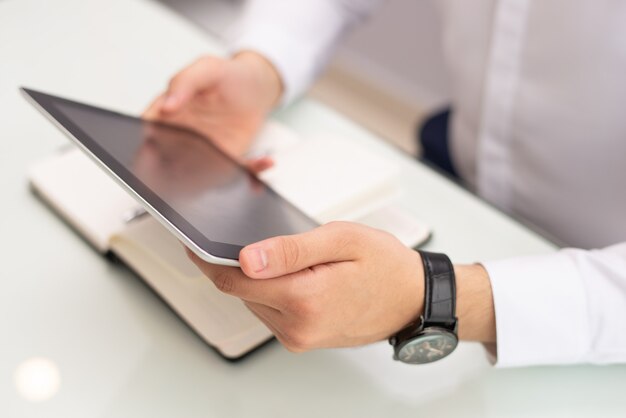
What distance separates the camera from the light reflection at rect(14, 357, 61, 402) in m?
0.58

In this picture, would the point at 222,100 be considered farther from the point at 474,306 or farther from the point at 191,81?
the point at 474,306

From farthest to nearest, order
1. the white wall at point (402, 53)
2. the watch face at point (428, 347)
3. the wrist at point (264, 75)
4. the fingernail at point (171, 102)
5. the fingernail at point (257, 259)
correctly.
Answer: the white wall at point (402, 53), the wrist at point (264, 75), the fingernail at point (171, 102), the watch face at point (428, 347), the fingernail at point (257, 259)

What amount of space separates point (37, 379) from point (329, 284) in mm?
284

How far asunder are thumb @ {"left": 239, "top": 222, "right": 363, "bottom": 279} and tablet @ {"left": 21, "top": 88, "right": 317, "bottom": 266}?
15mm

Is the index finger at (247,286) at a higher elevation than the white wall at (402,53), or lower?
higher

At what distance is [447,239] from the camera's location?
0.77 metres

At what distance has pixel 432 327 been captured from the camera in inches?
23.2

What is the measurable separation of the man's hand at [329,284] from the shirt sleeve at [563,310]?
10 cm

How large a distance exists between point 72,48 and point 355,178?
0.57m

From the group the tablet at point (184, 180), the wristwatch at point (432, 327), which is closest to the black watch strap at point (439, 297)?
the wristwatch at point (432, 327)

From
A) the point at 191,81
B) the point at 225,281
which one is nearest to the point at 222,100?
the point at 191,81

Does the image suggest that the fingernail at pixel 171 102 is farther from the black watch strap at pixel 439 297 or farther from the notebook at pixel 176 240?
the black watch strap at pixel 439 297

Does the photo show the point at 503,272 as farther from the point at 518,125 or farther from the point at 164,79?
the point at 164,79

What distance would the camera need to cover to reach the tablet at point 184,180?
492mm
